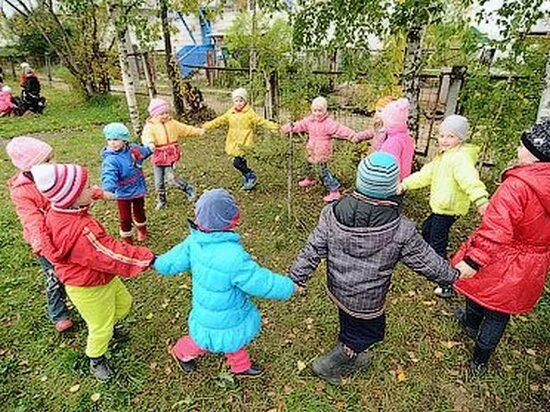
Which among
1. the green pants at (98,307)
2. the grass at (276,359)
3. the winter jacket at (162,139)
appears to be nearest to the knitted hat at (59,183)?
the green pants at (98,307)

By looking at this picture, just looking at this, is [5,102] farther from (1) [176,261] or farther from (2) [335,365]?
(2) [335,365]

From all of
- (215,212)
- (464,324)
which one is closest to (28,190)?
(215,212)

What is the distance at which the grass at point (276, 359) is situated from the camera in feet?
9.63

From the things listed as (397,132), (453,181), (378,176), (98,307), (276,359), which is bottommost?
(276,359)

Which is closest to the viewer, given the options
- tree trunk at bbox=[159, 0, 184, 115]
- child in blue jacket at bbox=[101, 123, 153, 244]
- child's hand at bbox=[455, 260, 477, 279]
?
child's hand at bbox=[455, 260, 477, 279]

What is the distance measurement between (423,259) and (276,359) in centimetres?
Result: 147

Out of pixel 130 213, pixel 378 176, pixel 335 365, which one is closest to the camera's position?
pixel 378 176

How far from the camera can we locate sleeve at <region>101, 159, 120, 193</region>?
4.01 metres

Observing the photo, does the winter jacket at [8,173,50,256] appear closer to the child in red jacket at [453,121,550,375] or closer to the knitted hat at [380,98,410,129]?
the child in red jacket at [453,121,550,375]

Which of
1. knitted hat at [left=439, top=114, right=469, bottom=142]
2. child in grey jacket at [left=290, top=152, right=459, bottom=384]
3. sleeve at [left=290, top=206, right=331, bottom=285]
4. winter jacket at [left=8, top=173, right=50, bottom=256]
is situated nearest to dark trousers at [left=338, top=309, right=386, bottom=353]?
child in grey jacket at [left=290, top=152, right=459, bottom=384]

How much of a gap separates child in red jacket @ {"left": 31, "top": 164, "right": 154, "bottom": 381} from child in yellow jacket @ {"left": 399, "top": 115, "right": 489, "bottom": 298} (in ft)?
6.59

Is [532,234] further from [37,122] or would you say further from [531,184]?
[37,122]

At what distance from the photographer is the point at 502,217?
2.41 meters

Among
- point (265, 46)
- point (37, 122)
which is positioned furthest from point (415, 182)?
point (37, 122)
